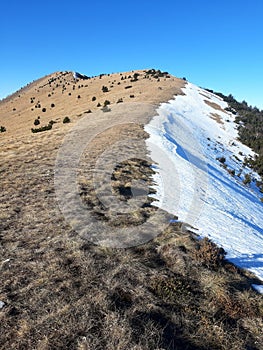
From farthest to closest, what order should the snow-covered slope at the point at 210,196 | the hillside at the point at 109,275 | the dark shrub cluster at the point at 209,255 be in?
the snow-covered slope at the point at 210,196 → the dark shrub cluster at the point at 209,255 → the hillside at the point at 109,275

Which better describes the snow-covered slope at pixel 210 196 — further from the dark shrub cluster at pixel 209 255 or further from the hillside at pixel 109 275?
the hillside at pixel 109 275

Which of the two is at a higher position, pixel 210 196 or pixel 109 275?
pixel 210 196

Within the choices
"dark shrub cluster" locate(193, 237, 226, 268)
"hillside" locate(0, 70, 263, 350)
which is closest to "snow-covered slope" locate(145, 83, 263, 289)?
"dark shrub cluster" locate(193, 237, 226, 268)

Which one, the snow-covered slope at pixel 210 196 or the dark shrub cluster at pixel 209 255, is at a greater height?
the snow-covered slope at pixel 210 196

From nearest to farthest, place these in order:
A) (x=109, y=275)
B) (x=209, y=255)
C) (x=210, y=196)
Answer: (x=109, y=275) → (x=209, y=255) → (x=210, y=196)

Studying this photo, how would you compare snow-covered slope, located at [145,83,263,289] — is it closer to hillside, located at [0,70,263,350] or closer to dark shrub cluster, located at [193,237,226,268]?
dark shrub cluster, located at [193,237,226,268]

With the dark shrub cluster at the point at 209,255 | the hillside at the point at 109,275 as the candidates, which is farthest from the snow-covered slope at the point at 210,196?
the hillside at the point at 109,275

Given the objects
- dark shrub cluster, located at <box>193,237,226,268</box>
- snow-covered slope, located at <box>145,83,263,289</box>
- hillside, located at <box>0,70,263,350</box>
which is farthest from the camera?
snow-covered slope, located at <box>145,83,263,289</box>

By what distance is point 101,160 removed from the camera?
1677 centimetres

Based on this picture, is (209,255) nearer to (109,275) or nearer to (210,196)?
(109,275)

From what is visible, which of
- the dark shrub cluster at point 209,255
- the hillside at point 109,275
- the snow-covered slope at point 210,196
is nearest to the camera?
the hillside at point 109,275

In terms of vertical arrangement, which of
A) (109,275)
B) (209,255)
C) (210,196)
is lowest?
(109,275)

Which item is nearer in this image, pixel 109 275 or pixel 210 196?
pixel 109 275

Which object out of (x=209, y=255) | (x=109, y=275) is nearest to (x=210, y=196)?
(x=209, y=255)
